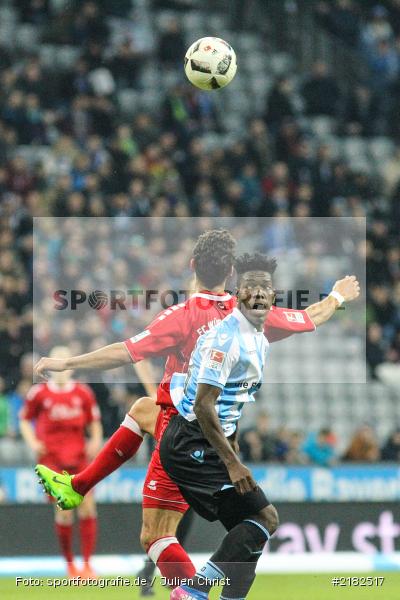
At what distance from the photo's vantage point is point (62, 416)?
11.4m

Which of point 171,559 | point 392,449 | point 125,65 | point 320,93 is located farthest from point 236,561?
point 320,93

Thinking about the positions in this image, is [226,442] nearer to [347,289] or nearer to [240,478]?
[240,478]

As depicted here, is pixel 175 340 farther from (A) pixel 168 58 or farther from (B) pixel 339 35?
(B) pixel 339 35

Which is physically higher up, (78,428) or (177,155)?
(177,155)

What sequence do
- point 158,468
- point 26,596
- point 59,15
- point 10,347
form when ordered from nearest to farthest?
point 158,468, point 26,596, point 10,347, point 59,15

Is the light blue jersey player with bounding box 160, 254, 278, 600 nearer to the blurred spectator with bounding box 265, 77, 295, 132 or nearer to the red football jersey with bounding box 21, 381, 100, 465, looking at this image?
the red football jersey with bounding box 21, 381, 100, 465

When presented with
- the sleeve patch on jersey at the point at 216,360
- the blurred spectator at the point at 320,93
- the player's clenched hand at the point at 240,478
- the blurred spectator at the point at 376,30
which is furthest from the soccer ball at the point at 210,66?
the blurred spectator at the point at 376,30

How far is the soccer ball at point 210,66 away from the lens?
9.35 meters

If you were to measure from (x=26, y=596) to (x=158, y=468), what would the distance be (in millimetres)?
2665

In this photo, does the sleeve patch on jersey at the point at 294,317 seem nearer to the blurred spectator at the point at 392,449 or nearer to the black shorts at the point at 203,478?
the black shorts at the point at 203,478

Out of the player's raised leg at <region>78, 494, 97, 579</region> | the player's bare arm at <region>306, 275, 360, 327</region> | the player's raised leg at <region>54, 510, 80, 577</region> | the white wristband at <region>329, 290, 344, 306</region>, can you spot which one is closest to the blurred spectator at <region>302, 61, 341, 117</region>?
the player's raised leg at <region>78, 494, 97, 579</region>

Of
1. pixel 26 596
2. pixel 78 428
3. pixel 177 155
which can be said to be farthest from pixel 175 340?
pixel 177 155

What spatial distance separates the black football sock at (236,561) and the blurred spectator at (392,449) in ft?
27.9

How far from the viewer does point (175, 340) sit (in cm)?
706
